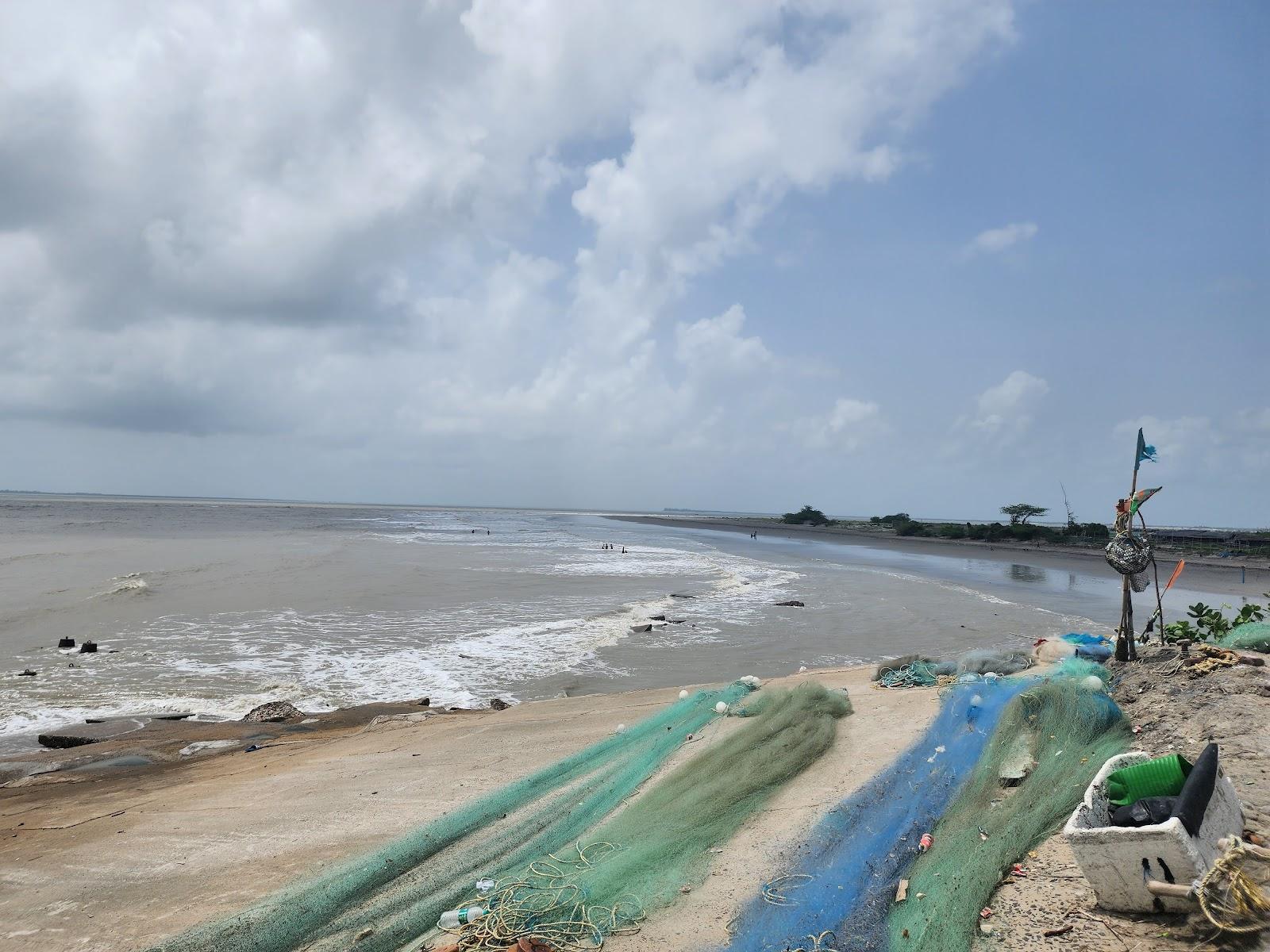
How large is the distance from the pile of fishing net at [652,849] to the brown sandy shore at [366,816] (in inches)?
5.1

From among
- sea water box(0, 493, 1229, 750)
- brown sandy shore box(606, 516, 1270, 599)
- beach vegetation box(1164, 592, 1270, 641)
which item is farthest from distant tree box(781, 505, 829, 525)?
beach vegetation box(1164, 592, 1270, 641)

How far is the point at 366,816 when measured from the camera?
16.2ft

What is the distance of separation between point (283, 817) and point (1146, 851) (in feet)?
17.6

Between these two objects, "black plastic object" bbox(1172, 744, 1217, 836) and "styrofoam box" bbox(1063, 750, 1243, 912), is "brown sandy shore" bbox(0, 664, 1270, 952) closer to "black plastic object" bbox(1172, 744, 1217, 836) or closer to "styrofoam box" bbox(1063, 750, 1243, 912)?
"styrofoam box" bbox(1063, 750, 1243, 912)

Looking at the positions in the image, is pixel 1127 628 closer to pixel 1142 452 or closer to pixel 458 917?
pixel 1142 452

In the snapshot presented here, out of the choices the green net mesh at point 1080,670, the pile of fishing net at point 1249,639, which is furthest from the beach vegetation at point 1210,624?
the green net mesh at point 1080,670

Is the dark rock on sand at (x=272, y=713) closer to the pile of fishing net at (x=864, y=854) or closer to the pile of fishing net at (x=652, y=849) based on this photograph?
the pile of fishing net at (x=652, y=849)

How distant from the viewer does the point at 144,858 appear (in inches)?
173

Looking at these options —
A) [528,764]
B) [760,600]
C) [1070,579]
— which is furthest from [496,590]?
[1070,579]

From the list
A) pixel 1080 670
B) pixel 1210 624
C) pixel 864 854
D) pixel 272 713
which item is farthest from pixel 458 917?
pixel 1210 624

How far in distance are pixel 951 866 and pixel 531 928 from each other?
2.19m

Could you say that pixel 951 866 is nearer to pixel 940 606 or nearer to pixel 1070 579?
pixel 940 606

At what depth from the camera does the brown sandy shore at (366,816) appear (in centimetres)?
336

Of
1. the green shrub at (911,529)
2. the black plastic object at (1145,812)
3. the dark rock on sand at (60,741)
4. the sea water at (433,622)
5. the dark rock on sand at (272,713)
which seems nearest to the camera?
the black plastic object at (1145,812)
